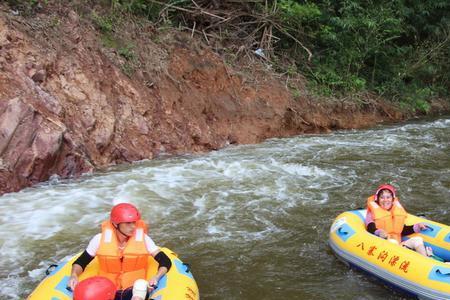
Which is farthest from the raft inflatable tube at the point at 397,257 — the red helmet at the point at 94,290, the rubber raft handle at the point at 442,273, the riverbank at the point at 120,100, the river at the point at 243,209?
the riverbank at the point at 120,100

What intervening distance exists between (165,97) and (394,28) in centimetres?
721

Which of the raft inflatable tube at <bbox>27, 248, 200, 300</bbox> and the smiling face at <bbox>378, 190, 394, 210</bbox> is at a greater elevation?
the smiling face at <bbox>378, 190, 394, 210</bbox>

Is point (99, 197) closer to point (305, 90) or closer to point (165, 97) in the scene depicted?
point (165, 97)

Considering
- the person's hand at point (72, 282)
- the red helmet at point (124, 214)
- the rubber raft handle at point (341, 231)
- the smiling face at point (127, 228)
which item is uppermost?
the red helmet at point (124, 214)

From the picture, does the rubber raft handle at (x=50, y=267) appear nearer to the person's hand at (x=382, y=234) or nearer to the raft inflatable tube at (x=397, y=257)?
the raft inflatable tube at (x=397, y=257)

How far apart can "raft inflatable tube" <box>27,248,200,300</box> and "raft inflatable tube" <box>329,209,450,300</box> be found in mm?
Answer: 1738

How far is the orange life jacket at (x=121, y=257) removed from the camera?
4.16 m

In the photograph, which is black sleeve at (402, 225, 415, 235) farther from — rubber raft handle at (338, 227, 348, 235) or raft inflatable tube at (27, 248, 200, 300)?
raft inflatable tube at (27, 248, 200, 300)

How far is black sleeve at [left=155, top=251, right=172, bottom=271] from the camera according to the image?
422 centimetres

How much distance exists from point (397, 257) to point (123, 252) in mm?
2437

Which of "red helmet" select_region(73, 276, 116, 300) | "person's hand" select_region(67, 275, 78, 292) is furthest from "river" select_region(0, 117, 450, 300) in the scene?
"red helmet" select_region(73, 276, 116, 300)

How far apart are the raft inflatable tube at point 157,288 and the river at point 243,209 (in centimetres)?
42

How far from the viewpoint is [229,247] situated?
553 cm

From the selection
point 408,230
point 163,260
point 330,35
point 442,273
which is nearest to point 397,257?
point 442,273
